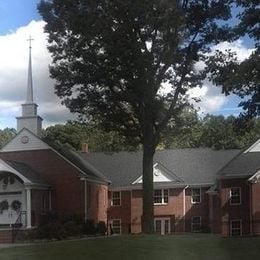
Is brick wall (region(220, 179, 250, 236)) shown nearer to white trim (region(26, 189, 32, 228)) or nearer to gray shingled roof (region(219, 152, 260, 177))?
gray shingled roof (region(219, 152, 260, 177))

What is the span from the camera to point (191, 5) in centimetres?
3183

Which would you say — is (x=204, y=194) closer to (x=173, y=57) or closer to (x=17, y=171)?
(x=17, y=171)

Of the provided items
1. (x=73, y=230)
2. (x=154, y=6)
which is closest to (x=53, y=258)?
(x=154, y=6)

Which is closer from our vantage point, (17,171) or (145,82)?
(145,82)

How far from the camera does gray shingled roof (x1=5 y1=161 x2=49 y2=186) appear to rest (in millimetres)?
39856

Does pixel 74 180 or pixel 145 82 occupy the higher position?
pixel 145 82

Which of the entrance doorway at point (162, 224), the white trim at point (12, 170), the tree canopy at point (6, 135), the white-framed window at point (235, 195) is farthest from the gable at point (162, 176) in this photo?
the tree canopy at point (6, 135)

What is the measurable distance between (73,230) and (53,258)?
17917mm

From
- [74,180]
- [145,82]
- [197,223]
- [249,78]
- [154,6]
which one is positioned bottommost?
[197,223]

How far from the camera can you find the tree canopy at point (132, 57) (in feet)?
98.2

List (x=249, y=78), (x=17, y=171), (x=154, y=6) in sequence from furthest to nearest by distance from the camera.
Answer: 1. (x=17, y=171)
2. (x=154, y=6)
3. (x=249, y=78)

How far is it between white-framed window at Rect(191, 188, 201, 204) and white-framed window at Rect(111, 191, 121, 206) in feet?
19.4

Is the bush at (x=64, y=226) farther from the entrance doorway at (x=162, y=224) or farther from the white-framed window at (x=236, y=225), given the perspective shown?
the white-framed window at (x=236, y=225)

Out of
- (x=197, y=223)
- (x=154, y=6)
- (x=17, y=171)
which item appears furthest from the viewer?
(x=197, y=223)
